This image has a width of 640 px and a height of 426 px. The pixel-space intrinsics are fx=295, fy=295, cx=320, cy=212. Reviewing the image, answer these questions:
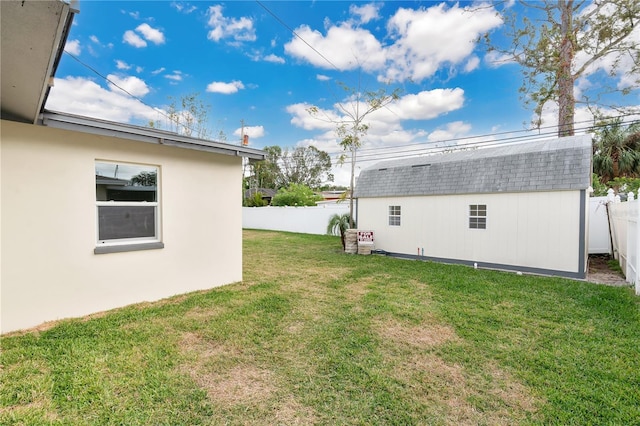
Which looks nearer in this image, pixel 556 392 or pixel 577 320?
pixel 556 392

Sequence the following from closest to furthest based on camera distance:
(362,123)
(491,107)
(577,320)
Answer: (577,320), (362,123), (491,107)

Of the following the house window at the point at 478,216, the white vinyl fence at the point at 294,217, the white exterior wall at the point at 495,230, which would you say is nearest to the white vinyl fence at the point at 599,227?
the white exterior wall at the point at 495,230

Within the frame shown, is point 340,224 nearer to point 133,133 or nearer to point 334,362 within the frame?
point 133,133

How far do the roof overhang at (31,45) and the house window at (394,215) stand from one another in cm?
879

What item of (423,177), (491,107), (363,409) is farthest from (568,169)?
(491,107)

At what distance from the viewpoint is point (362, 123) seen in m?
11.8

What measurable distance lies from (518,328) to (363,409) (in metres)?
2.80

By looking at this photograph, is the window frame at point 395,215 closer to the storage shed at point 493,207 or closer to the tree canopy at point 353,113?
the storage shed at point 493,207

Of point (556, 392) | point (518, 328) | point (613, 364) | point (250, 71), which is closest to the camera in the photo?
point (556, 392)

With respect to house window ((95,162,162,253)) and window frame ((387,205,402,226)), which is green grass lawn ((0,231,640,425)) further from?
window frame ((387,205,402,226))

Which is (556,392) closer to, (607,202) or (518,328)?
(518,328)

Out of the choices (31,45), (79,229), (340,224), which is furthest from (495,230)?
(31,45)

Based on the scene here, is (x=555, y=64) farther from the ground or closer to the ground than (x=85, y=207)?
farther from the ground

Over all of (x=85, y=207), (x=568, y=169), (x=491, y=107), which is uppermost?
(x=491, y=107)
